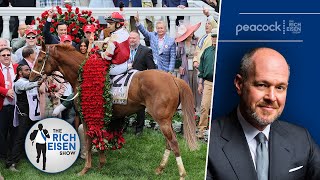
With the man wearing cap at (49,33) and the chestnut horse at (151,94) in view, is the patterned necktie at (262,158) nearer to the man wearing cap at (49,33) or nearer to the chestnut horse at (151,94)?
the man wearing cap at (49,33)

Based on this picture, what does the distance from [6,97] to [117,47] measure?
1.72ft

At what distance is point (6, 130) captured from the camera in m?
2.93

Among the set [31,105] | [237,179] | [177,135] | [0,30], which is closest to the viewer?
[237,179]

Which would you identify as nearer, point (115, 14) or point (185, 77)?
point (115, 14)

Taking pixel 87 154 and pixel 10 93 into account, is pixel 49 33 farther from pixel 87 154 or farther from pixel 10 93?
pixel 87 154

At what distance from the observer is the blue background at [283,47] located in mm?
1261

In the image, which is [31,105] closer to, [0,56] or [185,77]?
[0,56]

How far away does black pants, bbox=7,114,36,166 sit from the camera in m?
2.83

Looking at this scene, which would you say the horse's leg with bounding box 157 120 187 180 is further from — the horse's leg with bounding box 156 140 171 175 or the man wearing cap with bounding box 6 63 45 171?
the man wearing cap with bounding box 6 63 45 171

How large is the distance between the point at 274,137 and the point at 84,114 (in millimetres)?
1797

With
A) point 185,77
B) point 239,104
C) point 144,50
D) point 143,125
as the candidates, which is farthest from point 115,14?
point 239,104

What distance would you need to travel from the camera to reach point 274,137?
134 cm

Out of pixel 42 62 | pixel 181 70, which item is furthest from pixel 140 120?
pixel 42 62

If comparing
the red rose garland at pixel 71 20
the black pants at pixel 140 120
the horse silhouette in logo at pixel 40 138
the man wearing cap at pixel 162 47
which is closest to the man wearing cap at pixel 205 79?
the man wearing cap at pixel 162 47
